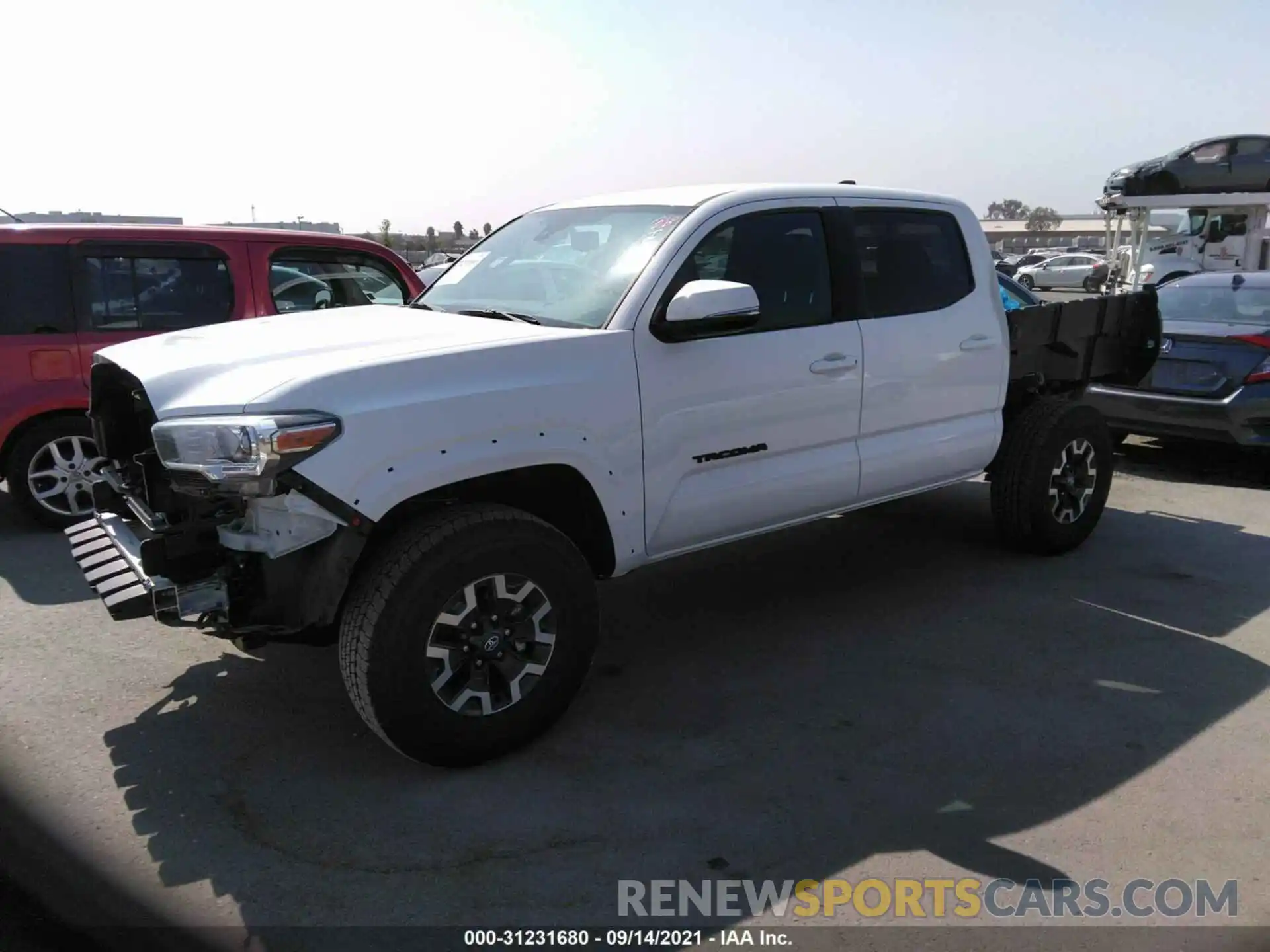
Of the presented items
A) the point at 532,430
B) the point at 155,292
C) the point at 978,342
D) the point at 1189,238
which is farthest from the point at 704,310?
the point at 1189,238

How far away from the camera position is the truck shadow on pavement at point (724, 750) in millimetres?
2965

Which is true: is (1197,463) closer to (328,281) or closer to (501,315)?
(501,315)

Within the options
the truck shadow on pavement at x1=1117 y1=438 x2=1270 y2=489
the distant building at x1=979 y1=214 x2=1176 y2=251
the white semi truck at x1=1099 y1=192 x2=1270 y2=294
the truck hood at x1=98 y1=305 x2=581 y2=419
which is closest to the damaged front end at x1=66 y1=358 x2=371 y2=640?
the truck hood at x1=98 y1=305 x2=581 y2=419

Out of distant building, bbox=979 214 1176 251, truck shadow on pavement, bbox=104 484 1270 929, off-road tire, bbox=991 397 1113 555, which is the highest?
distant building, bbox=979 214 1176 251

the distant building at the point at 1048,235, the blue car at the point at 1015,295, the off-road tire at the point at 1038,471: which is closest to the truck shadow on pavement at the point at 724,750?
the off-road tire at the point at 1038,471

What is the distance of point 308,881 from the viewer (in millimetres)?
2902

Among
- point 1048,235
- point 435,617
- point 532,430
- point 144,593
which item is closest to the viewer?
point 144,593

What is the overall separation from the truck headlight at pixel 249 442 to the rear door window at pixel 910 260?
2675 mm

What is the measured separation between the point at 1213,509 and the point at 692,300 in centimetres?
500

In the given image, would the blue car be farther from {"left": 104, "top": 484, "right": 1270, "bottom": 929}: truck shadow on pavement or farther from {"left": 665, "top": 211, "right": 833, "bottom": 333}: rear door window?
{"left": 665, "top": 211, "right": 833, "bottom": 333}: rear door window

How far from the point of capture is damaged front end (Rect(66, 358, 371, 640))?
119 inches

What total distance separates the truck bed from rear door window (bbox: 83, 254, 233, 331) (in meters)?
4.90

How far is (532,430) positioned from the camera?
3.49 m

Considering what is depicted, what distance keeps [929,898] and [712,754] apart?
953 millimetres
